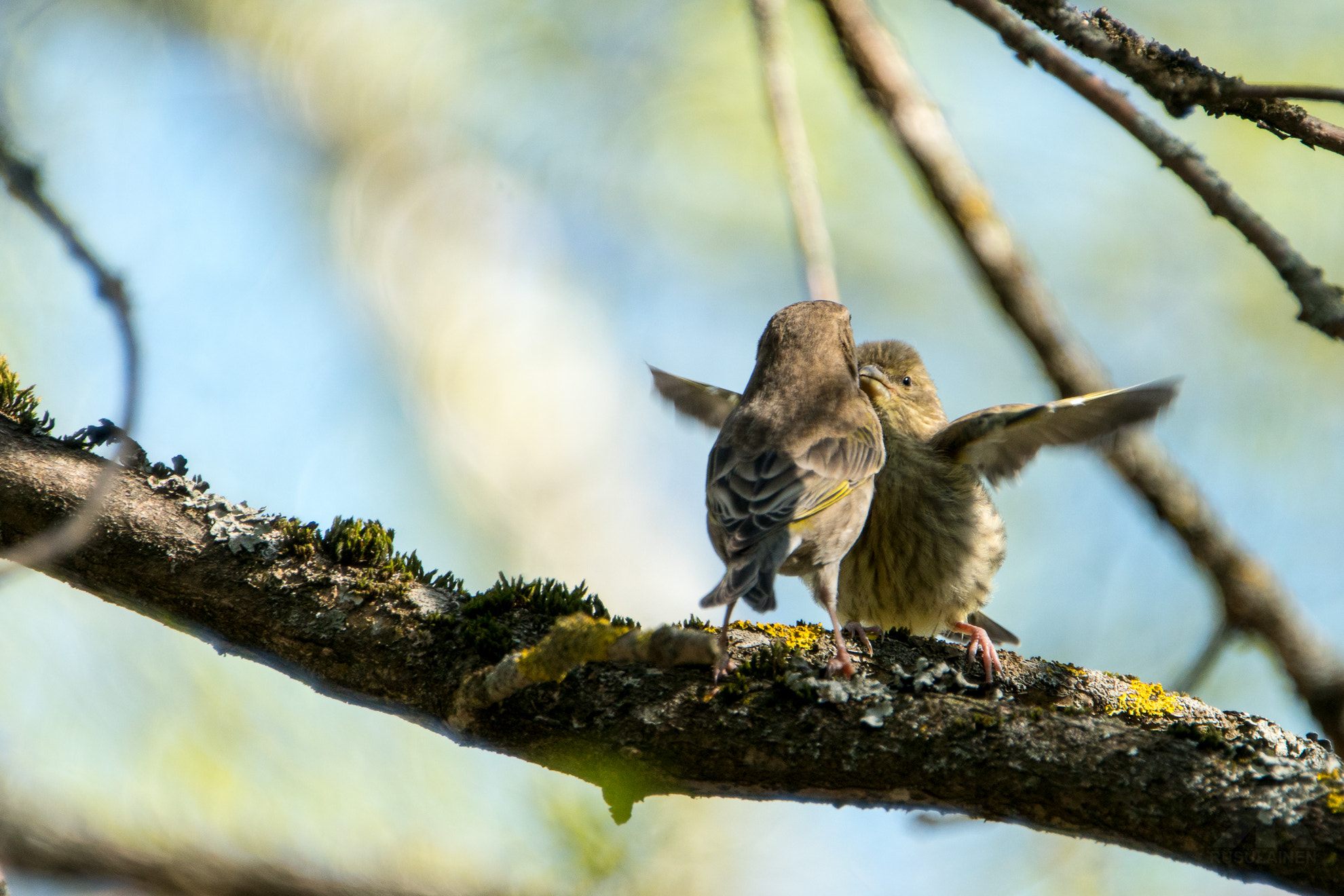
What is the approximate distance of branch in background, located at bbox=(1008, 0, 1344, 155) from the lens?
311 centimetres

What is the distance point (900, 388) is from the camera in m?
5.93

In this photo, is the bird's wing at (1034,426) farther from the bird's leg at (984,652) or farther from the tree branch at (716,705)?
the tree branch at (716,705)

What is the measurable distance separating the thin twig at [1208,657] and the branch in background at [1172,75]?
7.73 ft

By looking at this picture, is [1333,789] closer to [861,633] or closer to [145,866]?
[861,633]

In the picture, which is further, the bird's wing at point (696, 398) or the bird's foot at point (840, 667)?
the bird's wing at point (696, 398)

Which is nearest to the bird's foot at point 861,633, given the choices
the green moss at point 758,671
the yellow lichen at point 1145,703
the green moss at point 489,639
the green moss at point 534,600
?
the green moss at point 758,671

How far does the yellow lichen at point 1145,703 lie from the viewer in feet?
10.8

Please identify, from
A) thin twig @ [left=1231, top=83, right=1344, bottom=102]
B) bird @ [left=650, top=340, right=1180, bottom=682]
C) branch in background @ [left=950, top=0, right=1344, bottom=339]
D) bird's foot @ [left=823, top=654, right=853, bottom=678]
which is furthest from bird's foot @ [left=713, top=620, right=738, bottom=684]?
thin twig @ [left=1231, top=83, right=1344, bottom=102]

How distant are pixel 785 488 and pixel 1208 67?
2.05 m

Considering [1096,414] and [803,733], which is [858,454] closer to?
[1096,414]

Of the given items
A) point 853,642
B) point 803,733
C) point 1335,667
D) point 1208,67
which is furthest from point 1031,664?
point 1208,67

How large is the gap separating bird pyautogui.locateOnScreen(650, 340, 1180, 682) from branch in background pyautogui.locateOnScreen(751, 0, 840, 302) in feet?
2.36

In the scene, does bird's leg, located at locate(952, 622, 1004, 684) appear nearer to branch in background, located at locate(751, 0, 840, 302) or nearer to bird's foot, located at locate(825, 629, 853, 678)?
bird's foot, located at locate(825, 629, 853, 678)

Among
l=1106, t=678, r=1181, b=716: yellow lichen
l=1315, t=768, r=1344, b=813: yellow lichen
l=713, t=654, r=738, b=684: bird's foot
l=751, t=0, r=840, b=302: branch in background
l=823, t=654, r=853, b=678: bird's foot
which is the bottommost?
l=1315, t=768, r=1344, b=813: yellow lichen
